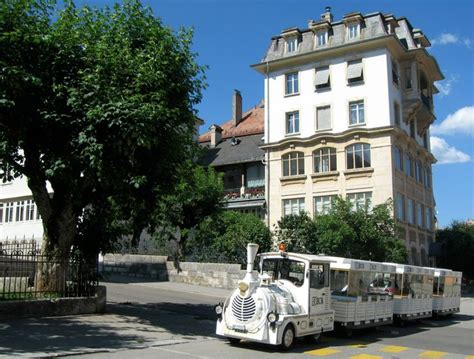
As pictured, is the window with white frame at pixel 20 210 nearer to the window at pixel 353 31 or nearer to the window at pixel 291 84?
the window at pixel 291 84

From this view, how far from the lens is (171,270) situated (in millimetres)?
29188

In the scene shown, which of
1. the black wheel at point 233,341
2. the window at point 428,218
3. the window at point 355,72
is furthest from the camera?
the window at point 428,218

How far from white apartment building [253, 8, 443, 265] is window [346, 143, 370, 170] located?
7 centimetres

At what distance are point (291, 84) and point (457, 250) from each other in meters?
19.0

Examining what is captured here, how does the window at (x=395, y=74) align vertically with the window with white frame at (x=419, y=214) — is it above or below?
above

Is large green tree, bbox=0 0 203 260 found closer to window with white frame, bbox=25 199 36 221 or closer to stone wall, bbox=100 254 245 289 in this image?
stone wall, bbox=100 254 245 289

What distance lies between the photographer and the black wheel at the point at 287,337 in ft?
38.9

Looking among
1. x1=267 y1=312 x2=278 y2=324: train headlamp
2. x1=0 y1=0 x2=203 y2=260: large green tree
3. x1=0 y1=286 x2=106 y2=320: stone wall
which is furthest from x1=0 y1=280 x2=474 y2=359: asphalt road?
x1=0 y1=0 x2=203 y2=260: large green tree

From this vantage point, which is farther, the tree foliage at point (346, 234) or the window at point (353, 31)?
the window at point (353, 31)

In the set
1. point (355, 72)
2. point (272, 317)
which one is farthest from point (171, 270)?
point (355, 72)

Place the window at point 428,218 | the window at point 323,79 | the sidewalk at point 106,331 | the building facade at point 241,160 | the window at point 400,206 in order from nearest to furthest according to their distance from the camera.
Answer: the sidewalk at point 106,331 → the window at point 400,206 → the window at point 323,79 → the building facade at point 241,160 → the window at point 428,218

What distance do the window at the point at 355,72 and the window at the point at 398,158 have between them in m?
5.69

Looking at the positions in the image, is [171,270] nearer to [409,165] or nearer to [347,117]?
[347,117]

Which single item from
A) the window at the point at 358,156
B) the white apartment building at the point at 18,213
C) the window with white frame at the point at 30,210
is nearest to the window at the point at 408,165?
the window at the point at 358,156
